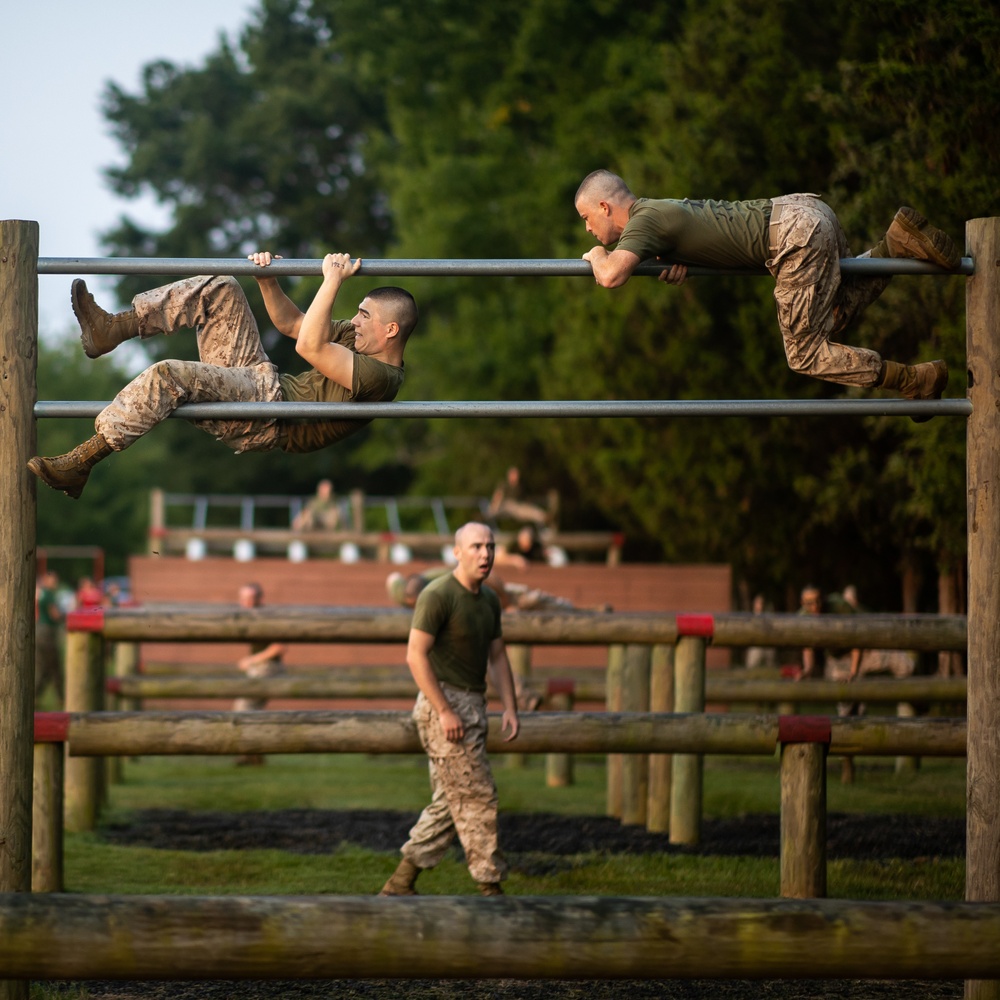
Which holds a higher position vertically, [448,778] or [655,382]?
[655,382]

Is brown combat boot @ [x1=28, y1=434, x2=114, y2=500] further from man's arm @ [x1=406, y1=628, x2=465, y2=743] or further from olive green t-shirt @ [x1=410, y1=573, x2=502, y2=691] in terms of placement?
olive green t-shirt @ [x1=410, y1=573, x2=502, y2=691]

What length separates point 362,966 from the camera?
3.41m

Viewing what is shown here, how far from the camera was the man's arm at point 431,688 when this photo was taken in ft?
22.0

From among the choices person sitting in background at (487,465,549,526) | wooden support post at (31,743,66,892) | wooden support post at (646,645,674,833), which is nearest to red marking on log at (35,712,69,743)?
wooden support post at (31,743,66,892)

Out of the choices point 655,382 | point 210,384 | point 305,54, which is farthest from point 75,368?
point 210,384

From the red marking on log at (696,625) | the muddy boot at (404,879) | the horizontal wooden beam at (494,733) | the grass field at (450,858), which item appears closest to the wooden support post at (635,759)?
the grass field at (450,858)

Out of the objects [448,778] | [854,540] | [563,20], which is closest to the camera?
[448,778]

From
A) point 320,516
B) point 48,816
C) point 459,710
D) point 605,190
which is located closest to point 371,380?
point 605,190

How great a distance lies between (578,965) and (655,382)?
785 inches

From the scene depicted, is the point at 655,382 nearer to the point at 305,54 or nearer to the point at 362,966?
the point at 362,966

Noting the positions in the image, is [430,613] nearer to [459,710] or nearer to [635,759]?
[459,710]

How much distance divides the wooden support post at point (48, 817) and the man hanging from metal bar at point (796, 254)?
3.70 meters

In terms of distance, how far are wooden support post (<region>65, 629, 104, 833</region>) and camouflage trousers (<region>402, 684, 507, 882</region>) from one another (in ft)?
10.3

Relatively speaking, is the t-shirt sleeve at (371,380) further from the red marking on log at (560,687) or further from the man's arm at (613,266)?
the red marking on log at (560,687)
